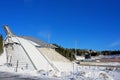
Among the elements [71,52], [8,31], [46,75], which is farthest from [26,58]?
[71,52]

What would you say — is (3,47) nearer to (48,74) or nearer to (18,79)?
(48,74)

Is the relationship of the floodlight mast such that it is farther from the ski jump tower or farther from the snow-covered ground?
the snow-covered ground

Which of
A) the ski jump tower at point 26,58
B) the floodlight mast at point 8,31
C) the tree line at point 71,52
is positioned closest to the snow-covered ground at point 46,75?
the ski jump tower at point 26,58

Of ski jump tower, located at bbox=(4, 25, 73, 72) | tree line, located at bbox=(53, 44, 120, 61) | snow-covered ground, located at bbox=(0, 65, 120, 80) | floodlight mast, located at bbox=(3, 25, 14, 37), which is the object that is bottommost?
snow-covered ground, located at bbox=(0, 65, 120, 80)

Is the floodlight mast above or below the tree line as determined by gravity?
above

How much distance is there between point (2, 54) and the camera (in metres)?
33.3

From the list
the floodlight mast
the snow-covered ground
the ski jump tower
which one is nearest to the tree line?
the floodlight mast

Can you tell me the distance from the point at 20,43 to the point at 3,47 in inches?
152

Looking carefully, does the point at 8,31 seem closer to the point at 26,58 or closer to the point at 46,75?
the point at 26,58

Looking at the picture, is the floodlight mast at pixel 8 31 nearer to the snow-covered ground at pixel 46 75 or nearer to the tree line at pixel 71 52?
the snow-covered ground at pixel 46 75

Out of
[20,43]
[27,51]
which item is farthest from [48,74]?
[20,43]

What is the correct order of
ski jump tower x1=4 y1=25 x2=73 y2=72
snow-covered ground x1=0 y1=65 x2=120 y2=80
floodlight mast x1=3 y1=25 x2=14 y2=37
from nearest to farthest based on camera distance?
1. snow-covered ground x1=0 y1=65 x2=120 y2=80
2. ski jump tower x1=4 y1=25 x2=73 y2=72
3. floodlight mast x1=3 y1=25 x2=14 y2=37

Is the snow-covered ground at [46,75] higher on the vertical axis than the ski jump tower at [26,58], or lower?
lower

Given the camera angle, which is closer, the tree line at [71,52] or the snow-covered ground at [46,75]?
the snow-covered ground at [46,75]
